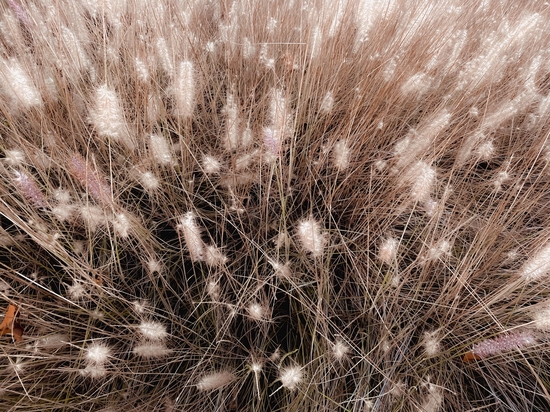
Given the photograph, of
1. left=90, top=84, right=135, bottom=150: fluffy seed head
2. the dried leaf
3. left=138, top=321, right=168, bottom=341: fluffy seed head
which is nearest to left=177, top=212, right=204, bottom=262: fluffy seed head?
left=138, top=321, right=168, bottom=341: fluffy seed head

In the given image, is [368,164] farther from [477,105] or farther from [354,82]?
[477,105]

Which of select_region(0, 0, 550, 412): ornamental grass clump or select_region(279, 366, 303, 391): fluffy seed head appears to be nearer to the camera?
select_region(279, 366, 303, 391): fluffy seed head

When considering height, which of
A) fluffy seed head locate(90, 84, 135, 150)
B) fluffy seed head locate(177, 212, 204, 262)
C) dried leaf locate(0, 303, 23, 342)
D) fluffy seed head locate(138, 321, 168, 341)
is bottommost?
dried leaf locate(0, 303, 23, 342)

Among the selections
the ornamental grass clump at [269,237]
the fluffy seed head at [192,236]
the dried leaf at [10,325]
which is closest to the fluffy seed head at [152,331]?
the ornamental grass clump at [269,237]

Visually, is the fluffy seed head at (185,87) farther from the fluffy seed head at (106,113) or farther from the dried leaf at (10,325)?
the dried leaf at (10,325)

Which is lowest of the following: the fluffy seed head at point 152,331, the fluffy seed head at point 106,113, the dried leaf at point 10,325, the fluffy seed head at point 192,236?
the dried leaf at point 10,325

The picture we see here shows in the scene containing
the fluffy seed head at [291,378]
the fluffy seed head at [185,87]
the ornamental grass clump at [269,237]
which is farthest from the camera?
the fluffy seed head at [185,87]

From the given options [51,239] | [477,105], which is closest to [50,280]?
[51,239]

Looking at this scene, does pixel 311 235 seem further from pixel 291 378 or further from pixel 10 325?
pixel 10 325

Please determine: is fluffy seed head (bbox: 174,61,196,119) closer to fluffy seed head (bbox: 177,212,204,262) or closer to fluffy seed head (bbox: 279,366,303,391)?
fluffy seed head (bbox: 177,212,204,262)

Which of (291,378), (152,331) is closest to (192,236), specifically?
(152,331)

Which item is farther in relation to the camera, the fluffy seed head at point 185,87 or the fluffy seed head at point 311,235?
the fluffy seed head at point 185,87
